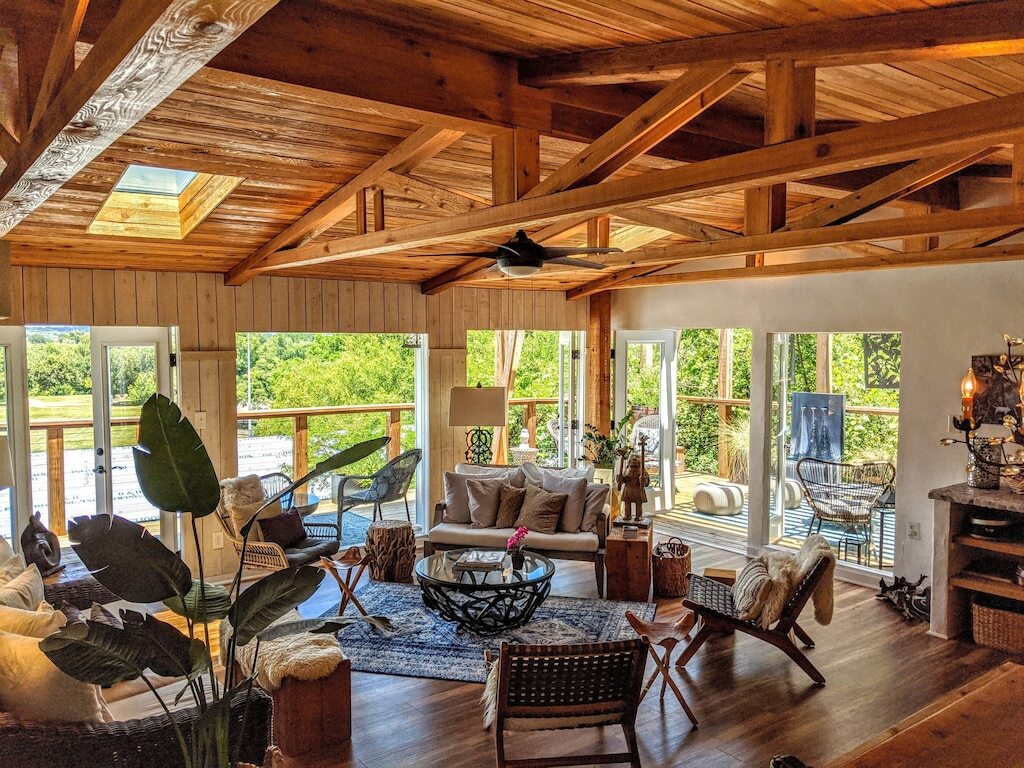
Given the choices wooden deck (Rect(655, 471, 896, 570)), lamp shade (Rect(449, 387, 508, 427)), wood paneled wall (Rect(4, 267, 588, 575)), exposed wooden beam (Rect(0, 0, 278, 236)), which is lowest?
wooden deck (Rect(655, 471, 896, 570))

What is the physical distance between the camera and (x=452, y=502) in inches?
270

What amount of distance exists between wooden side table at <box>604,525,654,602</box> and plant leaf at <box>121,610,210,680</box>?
4.22 meters

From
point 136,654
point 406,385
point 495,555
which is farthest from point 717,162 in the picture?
point 406,385

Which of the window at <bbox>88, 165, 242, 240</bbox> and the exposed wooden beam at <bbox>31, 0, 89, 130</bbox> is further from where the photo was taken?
the window at <bbox>88, 165, 242, 240</bbox>

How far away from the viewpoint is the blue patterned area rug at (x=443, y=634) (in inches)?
197

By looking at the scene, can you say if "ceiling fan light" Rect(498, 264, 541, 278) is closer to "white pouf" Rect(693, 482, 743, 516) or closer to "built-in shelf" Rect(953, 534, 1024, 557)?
"built-in shelf" Rect(953, 534, 1024, 557)

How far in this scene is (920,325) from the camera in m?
6.36

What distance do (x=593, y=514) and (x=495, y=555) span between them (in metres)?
1.14

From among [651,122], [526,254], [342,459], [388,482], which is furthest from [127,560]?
[388,482]

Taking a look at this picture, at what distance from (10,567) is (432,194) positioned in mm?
2944

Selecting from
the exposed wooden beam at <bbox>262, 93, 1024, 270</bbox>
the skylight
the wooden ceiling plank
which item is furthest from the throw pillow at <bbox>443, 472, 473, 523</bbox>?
the exposed wooden beam at <bbox>262, 93, 1024, 270</bbox>

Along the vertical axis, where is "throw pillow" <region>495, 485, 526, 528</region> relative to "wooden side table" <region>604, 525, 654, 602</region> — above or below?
above

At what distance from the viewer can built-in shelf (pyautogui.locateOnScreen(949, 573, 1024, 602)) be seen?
5.38 m

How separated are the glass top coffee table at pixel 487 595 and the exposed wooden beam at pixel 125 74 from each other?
11.3 ft
